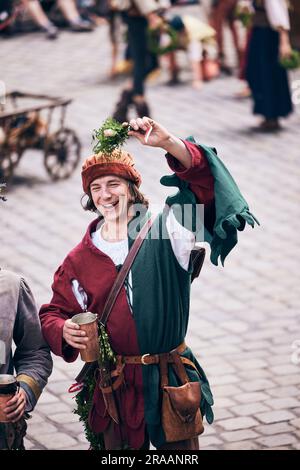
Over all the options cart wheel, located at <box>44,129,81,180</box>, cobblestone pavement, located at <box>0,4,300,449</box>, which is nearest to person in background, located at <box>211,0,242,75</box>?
cobblestone pavement, located at <box>0,4,300,449</box>

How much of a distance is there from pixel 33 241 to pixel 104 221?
431cm

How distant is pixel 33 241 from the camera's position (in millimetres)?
8875

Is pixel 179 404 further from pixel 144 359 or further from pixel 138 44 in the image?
pixel 138 44

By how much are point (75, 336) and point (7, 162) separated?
18.9 ft

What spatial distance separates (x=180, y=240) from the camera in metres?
4.44

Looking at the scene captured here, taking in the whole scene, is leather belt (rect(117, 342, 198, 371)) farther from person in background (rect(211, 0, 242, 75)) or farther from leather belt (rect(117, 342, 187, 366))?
person in background (rect(211, 0, 242, 75))

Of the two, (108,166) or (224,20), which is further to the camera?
(224,20)

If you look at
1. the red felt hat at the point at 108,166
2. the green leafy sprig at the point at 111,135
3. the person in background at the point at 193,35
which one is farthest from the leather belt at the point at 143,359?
the person in background at the point at 193,35

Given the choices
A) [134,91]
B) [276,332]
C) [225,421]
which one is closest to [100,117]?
[134,91]

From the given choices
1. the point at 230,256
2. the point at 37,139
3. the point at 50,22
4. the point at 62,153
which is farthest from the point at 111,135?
the point at 50,22

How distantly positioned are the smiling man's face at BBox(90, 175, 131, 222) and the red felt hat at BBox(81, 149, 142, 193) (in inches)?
1.0

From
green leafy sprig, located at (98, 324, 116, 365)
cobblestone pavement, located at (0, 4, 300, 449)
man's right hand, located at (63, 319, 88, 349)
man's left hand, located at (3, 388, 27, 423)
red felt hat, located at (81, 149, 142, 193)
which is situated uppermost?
red felt hat, located at (81, 149, 142, 193)

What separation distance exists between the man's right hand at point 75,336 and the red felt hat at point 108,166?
598 mm

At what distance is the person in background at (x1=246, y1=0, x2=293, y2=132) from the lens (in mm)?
11602
